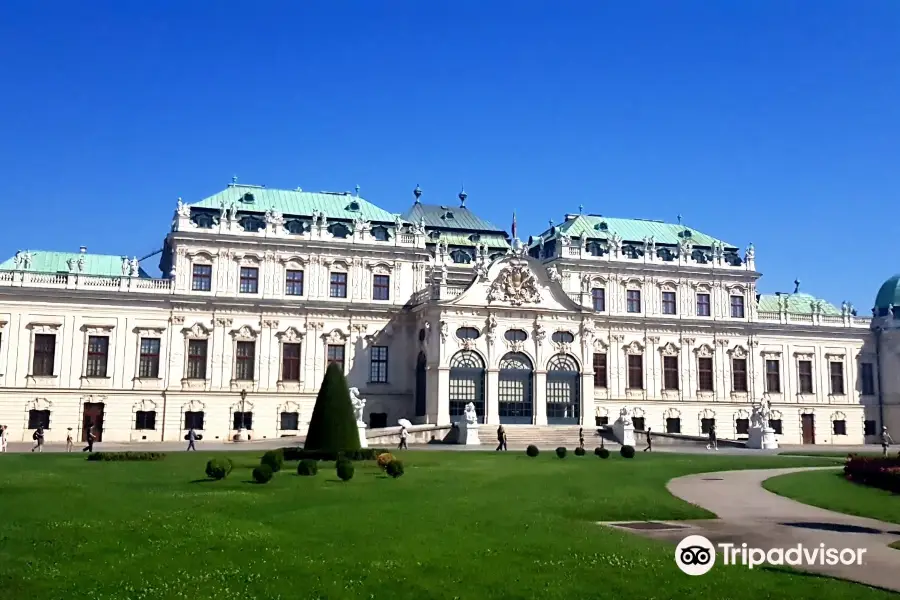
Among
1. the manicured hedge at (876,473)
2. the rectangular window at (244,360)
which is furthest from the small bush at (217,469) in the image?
the rectangular window at (244,360)

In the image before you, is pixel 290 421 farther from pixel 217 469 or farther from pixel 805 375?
pixel 805 375

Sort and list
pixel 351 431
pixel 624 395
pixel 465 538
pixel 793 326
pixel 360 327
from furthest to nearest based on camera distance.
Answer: pixel 793 326 < pixel 624 395 < pixel 360 327 < pixel 351 431 < pixel 465 538

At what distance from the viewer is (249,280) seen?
62375 mm

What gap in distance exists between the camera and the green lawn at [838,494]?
21.2 metres

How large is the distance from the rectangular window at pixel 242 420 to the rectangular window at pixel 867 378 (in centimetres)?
5157

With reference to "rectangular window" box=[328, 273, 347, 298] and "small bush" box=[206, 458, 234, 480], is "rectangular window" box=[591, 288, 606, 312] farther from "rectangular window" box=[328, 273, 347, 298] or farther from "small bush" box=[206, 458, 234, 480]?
"small bush" box=[206, 458, 234, 480]

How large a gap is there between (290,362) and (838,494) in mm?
43885

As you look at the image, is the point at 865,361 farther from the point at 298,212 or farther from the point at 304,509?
the point at 304,509

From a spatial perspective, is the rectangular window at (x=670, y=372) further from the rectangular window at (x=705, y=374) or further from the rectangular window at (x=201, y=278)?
the rectangular window at (x=201, y=278)

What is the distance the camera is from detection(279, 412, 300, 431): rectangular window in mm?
61438

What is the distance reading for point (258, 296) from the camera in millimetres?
62094

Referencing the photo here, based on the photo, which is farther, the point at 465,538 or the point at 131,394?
the point at 131,394

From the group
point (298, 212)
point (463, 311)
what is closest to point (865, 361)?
point (463, 311)

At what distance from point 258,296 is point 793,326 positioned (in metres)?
44.5
